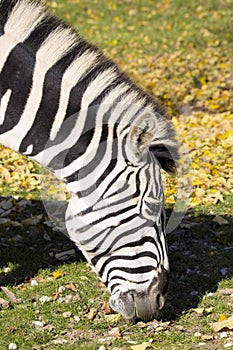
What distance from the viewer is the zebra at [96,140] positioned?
16.7 feet

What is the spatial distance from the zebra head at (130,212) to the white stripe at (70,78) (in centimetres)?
39

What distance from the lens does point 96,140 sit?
16.9ft

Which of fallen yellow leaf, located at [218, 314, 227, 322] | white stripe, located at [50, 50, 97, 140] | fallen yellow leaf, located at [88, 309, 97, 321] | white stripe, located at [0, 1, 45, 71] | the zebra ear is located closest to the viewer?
the zebra ear

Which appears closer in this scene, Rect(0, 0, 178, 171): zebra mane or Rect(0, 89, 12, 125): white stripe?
Rect(0, 0, 178, 171): zebra mane

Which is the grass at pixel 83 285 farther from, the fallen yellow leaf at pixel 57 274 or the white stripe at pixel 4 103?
the white stripe at pixel 4 103

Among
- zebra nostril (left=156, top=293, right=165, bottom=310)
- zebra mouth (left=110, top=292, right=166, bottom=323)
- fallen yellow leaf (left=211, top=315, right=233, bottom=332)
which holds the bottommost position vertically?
zebra mouth (left=110, top=292, right=166, bottom=323)

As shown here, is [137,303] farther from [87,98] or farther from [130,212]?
[87,98]

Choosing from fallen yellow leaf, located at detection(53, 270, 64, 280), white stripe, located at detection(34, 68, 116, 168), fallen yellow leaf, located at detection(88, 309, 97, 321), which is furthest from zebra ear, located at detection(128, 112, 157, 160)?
fallen yellow leaf, located at detection(53, 270, 64, 280)

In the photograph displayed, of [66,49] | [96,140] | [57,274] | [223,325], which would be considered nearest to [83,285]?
[57,274]

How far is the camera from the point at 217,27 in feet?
63.5

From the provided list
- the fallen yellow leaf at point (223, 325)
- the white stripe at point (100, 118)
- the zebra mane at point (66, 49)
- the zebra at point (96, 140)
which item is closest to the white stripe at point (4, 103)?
the zebra at point (96, 140)

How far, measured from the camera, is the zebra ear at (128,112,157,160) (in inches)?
196

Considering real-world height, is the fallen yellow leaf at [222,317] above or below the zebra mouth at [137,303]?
above

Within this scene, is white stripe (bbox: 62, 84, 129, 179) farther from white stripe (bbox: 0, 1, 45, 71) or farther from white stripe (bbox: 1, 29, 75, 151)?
white stripe (bbox: 0, 1, 45, 71)
